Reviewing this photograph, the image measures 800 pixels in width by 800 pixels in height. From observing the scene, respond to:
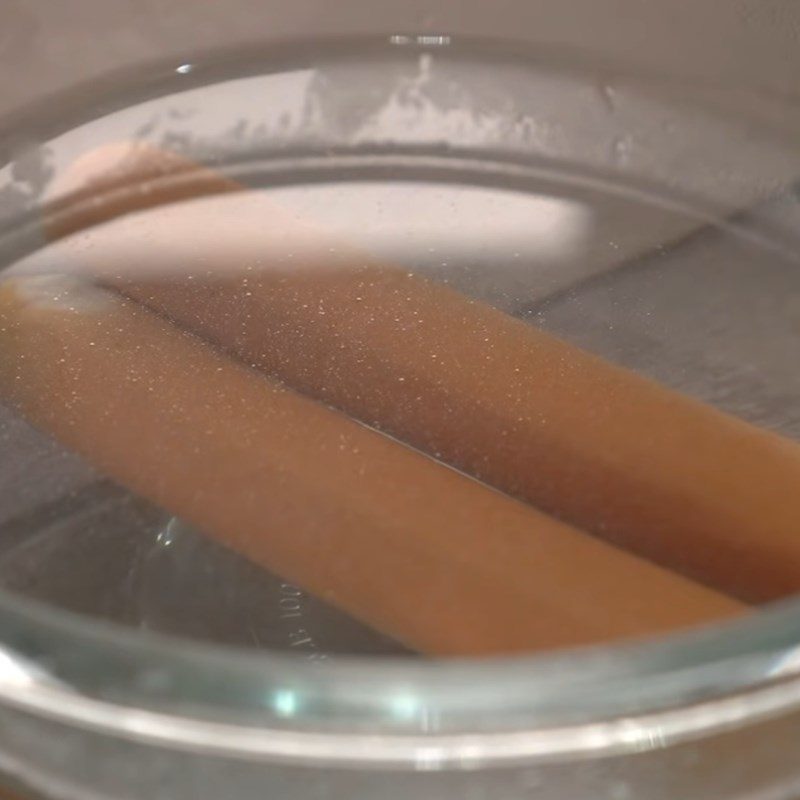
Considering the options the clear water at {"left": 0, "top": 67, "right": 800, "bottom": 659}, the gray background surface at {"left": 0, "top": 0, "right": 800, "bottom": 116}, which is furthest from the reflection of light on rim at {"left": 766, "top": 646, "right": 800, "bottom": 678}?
the gray background surface at {"left": 0, "top": 0, "right": 800, "bottom": 116}

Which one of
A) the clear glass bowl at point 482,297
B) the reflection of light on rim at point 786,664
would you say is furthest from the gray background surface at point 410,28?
the reflection of light on rim at point 786,664

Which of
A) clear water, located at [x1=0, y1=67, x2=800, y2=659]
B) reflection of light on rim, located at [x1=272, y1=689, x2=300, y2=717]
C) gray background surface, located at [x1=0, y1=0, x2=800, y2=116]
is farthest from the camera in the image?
gray background surface, located at [x1=0, y1=0, x2=800, y2=116]

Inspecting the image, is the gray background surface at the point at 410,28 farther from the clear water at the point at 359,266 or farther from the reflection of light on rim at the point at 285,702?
the reflection of light on rim at the point at 285,702

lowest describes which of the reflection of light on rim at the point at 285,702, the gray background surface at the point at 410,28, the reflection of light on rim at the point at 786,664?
the reflection of light on rim at the point at 285,702

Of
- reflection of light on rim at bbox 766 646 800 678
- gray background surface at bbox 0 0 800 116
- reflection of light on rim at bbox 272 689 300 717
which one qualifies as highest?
gray background surface at bbox 0 0 800 116

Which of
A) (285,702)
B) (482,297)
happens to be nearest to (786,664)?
(285,702)

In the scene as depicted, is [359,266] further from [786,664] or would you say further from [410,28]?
[786,664]

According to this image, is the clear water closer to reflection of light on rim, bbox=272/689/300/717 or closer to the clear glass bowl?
the clear glass bowl

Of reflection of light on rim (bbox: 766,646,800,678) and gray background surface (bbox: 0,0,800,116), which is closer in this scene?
reflection of light on rim (bbox: 766,646,800,678)
